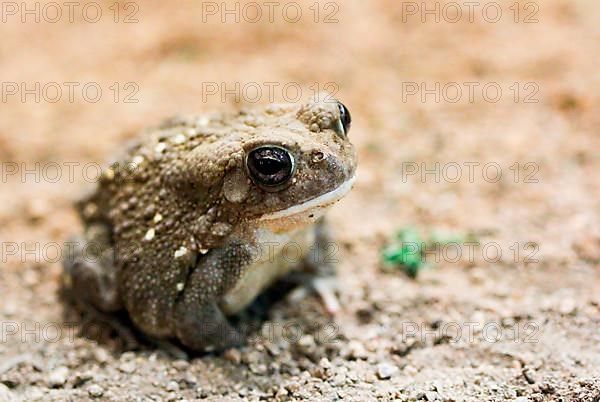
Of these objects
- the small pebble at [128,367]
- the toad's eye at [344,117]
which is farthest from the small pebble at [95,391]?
the toad's eye at [344,117]

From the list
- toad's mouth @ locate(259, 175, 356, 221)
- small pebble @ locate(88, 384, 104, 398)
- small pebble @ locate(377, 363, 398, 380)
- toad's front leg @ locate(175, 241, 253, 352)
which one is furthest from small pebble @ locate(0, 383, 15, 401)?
small pebble @ locate(377, 363, 398, 380)

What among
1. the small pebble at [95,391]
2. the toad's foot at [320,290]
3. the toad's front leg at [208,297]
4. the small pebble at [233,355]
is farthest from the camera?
the toad's foot at [320,290]

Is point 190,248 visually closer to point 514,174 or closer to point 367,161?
point 367,161

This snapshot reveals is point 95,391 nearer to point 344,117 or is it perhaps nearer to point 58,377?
point 58,377

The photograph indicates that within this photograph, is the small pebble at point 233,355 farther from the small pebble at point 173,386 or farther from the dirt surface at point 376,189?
the small pebble at point 173,386

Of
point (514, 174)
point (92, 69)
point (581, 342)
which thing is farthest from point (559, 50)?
point (92, 69)

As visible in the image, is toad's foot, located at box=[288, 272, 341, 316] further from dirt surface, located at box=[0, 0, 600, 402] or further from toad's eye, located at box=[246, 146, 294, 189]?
toad's eye, located at box=[246, 146, 294, 189]

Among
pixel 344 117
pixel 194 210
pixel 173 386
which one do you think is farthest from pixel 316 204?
pixel 173 386
